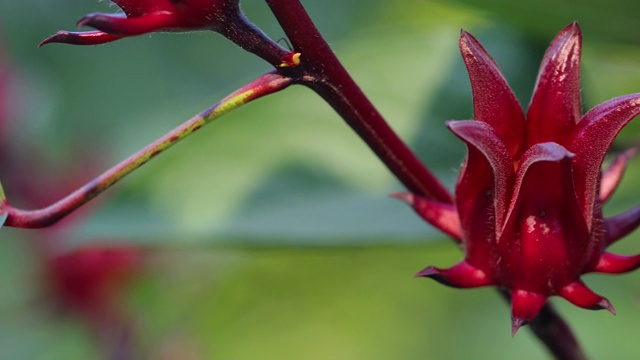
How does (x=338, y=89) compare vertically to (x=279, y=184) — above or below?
above

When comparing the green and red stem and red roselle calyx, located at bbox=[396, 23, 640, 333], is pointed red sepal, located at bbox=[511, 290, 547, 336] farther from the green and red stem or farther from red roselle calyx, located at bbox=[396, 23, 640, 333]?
the green and red stem

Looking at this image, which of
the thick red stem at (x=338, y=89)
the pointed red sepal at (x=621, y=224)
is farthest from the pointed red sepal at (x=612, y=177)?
the thick red stem at (x=338, y=89)

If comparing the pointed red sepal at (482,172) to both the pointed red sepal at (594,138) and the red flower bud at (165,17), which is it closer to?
the pointed red sepal at (594,138)

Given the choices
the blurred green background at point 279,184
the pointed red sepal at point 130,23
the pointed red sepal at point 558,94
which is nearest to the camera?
the pointed red sepal at point 130,23

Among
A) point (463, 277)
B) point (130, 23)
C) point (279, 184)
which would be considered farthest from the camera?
point (279, 184)

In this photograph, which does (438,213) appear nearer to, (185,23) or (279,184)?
(185,23)

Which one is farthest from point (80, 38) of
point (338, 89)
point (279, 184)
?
point (279, 184)

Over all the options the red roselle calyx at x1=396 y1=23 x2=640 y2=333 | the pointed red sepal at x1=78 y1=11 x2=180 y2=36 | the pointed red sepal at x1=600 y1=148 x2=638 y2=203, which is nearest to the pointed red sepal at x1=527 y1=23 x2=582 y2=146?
the red roselle calyx at x1=396 y1=23 x2=640 y2=333
